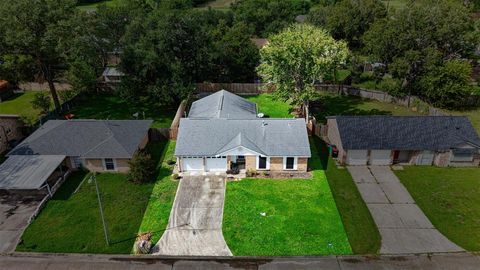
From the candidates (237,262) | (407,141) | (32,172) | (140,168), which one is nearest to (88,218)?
(140,168)

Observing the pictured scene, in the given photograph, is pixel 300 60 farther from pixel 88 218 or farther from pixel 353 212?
pixel 88 218

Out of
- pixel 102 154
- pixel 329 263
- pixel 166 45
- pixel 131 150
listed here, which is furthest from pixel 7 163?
pixel 329 263

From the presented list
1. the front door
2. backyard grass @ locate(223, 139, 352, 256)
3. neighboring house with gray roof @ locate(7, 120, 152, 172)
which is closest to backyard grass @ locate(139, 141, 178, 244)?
neighboring house with gray roof @ locate(7, 120, 152, 172)

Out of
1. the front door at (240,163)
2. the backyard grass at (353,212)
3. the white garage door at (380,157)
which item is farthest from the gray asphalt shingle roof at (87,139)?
the white garage door at (380,157)

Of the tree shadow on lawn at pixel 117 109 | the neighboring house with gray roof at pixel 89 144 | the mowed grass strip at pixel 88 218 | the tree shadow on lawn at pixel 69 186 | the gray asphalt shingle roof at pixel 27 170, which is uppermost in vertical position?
the neighboring house with gray roof at pixel 89 144

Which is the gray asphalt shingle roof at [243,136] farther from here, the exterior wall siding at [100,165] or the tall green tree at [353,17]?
the tall green tree at [353,17]

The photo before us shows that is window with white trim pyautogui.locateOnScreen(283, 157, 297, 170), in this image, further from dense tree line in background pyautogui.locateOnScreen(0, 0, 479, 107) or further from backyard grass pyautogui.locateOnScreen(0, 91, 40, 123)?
backyard grass pyautogui.locateOnScreen(0, 91, 40, 123)
